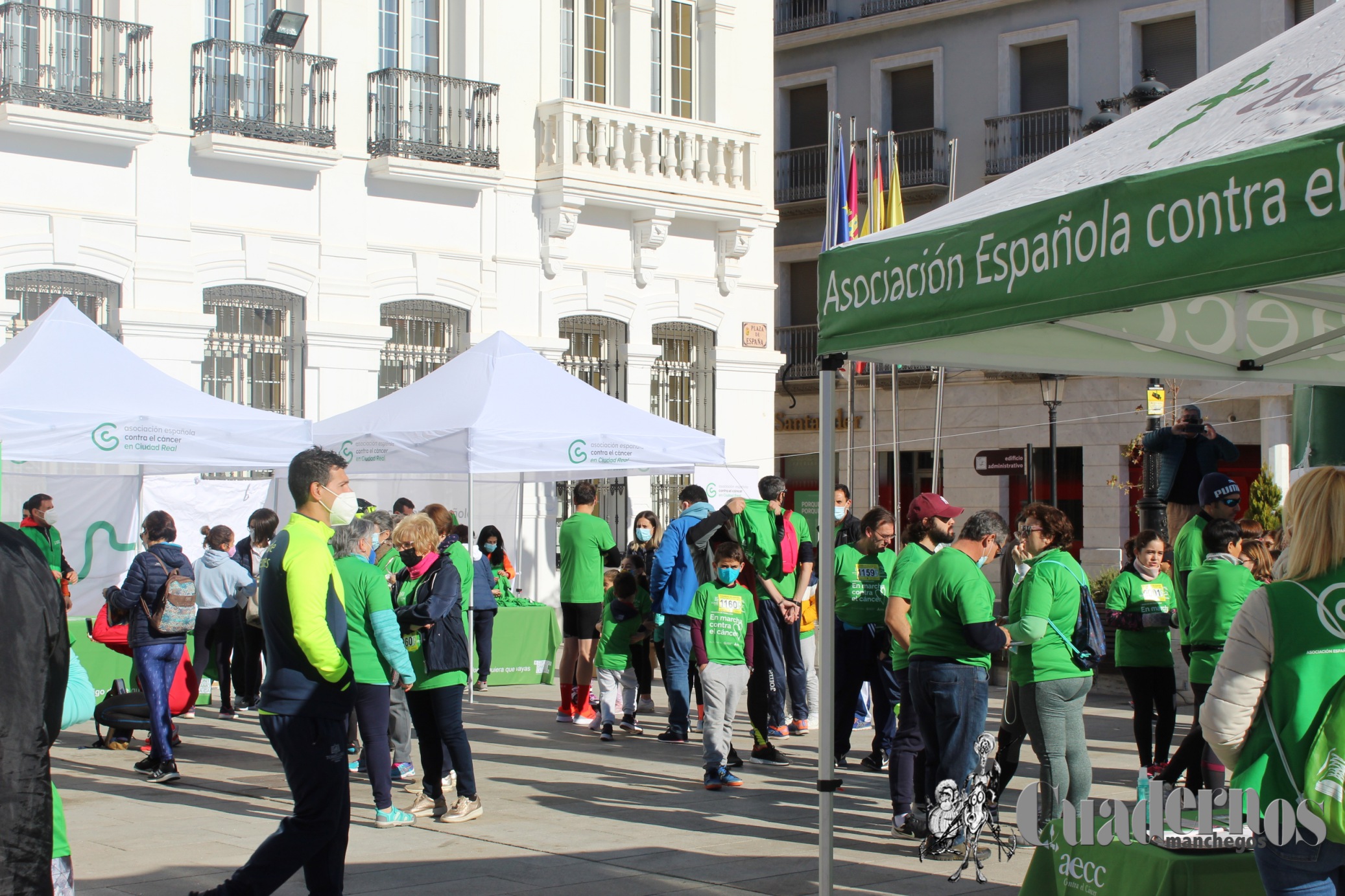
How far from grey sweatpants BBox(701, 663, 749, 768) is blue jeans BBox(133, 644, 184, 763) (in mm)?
3528

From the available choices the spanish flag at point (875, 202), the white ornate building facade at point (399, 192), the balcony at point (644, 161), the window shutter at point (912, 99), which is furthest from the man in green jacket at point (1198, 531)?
the window shutter at point (912, 99)

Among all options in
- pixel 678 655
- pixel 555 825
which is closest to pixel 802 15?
pixel 678 655

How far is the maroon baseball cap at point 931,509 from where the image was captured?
8.02 m

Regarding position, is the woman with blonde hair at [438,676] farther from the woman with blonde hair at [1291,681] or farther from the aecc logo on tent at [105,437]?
the woman with blonde hair at [1291,681]

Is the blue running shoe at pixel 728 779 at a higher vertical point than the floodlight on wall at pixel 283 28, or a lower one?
Answer: lower

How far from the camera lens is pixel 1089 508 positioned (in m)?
28.2

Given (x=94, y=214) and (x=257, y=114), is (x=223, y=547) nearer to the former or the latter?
(x=94, y=214)

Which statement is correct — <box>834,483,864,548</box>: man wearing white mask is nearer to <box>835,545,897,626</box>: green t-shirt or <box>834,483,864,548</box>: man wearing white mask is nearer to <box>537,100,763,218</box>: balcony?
<box>835,545,897,626</box>: green t-shirt

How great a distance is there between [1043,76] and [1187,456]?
2210cm

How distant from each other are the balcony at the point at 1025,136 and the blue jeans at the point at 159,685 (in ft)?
71.4

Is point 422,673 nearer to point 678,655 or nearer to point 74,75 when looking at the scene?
point 678,655

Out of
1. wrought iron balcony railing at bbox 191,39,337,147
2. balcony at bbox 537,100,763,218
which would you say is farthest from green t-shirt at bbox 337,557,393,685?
balcony at bbox 537,100,763,218

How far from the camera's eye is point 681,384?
2009 cm

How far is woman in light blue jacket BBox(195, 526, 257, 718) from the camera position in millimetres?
12062
